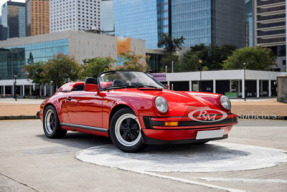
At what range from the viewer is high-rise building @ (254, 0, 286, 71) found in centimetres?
10019

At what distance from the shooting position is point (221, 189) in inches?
137

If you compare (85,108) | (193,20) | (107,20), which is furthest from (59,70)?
(107,20)

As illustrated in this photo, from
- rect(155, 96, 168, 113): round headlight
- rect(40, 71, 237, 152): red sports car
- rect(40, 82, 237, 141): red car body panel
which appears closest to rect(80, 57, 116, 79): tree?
rect(40, 82, 237, 141): red car body panel

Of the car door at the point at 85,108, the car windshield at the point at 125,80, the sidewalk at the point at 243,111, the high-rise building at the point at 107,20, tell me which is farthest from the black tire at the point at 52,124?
the high-rise building at the point at 107,20

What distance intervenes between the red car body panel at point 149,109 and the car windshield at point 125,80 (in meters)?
0.08

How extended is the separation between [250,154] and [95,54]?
74.3 metres

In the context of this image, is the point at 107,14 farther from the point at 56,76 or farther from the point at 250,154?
the point at 250,154

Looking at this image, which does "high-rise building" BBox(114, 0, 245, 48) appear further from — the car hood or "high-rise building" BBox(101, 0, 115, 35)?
the car hood

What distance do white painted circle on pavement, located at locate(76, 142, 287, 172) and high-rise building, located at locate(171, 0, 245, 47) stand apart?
121 metres

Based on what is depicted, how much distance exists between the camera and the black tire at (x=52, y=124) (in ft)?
24.4

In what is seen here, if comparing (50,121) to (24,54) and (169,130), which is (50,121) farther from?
(24,54)

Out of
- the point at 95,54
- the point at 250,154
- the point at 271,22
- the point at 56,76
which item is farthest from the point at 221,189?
the point at 271,22

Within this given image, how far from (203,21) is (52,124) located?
121 metres

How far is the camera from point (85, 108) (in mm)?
6488
